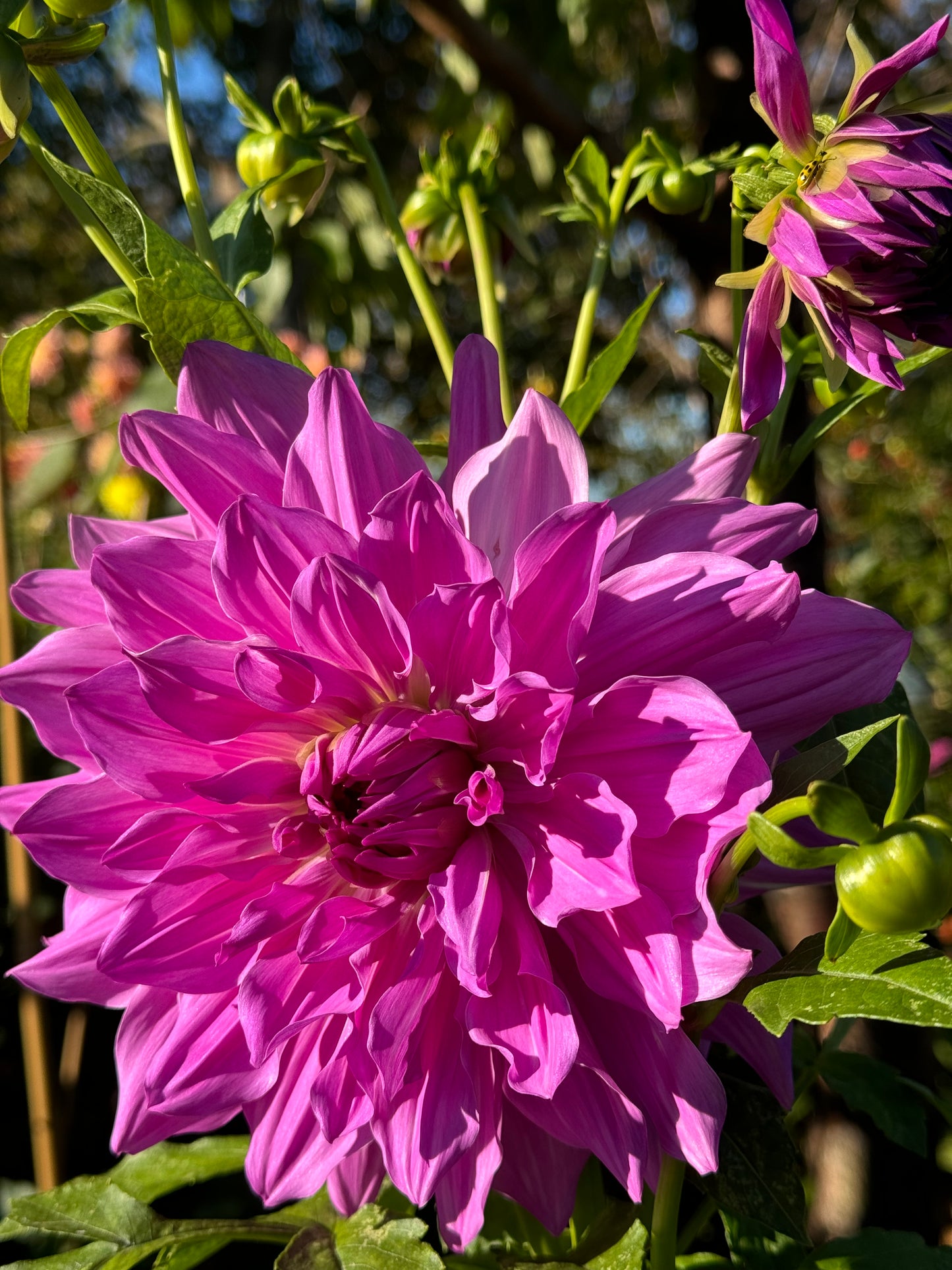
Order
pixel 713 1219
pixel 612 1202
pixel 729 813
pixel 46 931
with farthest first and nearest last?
1. pixel 46 931
2. pixel 713 1219
3. pixel 612 1202
4. pixel 729 813

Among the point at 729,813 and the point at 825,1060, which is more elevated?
the point at 729,813

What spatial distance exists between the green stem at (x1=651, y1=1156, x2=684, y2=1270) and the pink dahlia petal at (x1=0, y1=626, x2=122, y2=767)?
27 cm

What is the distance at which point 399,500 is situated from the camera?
1.09 feet

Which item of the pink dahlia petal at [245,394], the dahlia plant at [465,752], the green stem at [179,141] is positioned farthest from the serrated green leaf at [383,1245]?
the green stem at [179,141]

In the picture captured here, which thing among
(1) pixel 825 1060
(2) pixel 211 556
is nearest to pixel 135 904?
(2) pixel 211 556

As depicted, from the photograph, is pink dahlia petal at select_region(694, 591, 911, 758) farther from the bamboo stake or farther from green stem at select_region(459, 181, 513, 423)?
the bamboo stake

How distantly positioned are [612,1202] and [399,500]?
1.00 feet

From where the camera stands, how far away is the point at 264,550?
1.14 ft

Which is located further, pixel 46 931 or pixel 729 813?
pixel 46 931

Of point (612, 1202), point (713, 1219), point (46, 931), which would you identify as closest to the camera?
point (612, 1202)

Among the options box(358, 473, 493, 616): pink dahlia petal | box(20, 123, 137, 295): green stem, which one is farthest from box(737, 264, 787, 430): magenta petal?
box(20, 123, 137, 295): green stem

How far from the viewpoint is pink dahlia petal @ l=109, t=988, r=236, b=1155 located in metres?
0.40

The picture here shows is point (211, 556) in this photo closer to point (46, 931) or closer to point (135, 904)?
point (135, 904)

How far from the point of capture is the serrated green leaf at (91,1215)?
0.45m
